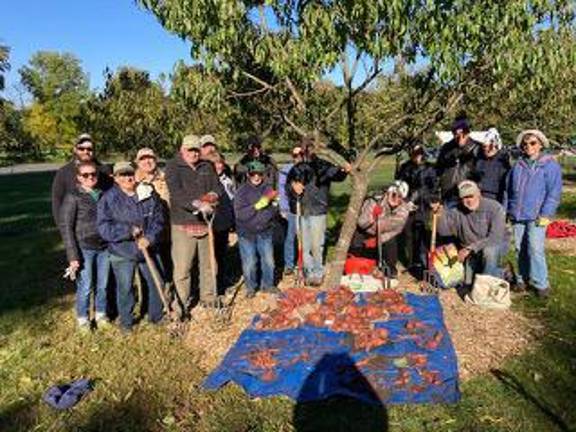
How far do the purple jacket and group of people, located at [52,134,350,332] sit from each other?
2309 mm

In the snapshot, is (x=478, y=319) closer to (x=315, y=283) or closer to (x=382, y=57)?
(x=315, y=283)

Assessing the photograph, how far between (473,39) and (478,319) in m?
3.29

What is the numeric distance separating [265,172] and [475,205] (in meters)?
2.97

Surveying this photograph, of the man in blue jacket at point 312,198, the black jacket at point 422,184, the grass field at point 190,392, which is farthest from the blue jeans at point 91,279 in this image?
the black jacket at point 422,184

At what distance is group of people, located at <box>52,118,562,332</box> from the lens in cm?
745

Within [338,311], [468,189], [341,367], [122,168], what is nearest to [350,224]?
[338,311]

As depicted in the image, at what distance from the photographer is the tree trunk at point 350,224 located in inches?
337

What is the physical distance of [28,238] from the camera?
1540cm

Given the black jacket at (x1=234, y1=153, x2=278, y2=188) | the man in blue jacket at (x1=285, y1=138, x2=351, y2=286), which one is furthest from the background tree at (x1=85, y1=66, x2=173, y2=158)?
the man in blue jacket at (x1=285, y1=138, x2=351, y2=286)

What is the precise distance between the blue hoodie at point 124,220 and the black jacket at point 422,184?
4.09m

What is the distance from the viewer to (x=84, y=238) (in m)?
7.43

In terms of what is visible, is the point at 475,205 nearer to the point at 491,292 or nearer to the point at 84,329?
the point at 491,292

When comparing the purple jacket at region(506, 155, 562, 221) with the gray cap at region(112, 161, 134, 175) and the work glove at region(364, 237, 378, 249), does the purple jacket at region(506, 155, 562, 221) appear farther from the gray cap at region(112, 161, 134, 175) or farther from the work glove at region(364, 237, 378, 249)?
the gray cap at region(112, 161, 134, 175)

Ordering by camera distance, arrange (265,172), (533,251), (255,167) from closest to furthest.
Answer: (533,251) < (255,167) < (265,172)
